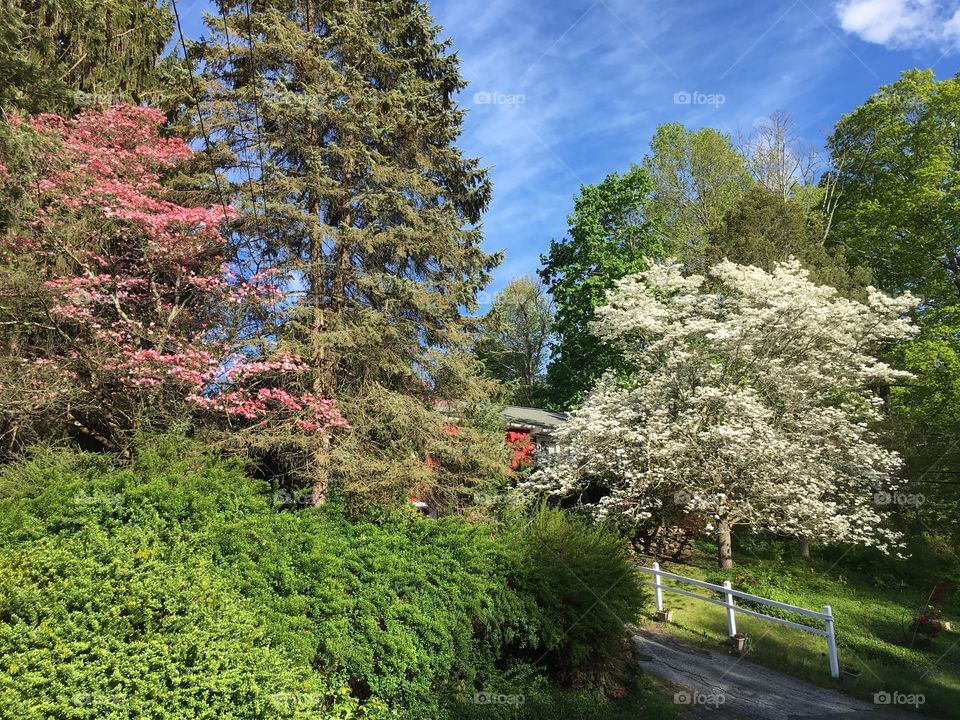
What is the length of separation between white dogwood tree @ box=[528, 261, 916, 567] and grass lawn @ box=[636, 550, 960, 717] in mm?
1174

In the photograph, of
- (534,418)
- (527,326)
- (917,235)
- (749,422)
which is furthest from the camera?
(527,326)

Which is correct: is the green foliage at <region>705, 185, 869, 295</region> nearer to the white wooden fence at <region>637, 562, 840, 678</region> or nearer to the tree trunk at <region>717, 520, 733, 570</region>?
the tree trunk at <region>717, 520, 733, 570</region>

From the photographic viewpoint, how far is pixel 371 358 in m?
10.9

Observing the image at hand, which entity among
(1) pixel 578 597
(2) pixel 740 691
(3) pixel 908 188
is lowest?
(2) pixel 740 691

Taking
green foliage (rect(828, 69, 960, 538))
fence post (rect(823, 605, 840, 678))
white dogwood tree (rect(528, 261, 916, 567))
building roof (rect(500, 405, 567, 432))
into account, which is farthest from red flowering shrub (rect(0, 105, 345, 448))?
green foliage (rect(828, 69, 960, 538))

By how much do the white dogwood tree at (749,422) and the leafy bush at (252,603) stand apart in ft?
22.6

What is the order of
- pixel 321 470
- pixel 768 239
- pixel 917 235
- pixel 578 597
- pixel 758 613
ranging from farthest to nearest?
pixel 917 235 < pixel 768 239 < pixel 321 470 < pixel 758 613 < pixel 578 597

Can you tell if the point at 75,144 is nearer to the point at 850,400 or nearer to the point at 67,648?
the point at 67,648

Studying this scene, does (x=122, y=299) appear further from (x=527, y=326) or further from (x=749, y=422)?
(x=527, y=326)

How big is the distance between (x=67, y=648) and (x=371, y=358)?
735cm

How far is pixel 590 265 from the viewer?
69.8 ft

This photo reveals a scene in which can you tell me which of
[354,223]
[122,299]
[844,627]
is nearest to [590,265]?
[354,223]

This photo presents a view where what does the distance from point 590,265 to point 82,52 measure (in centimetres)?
1578

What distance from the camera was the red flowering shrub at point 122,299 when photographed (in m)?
8.73
